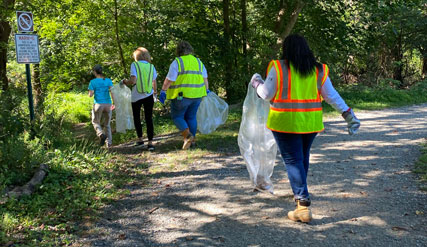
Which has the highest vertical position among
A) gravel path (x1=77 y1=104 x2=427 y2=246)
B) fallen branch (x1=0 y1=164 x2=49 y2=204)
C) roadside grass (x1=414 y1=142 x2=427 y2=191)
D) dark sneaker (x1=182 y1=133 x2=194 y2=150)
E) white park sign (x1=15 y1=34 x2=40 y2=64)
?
white park sign (x1=15 y1=34 x2=40 y2=64)

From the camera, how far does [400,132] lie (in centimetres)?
834

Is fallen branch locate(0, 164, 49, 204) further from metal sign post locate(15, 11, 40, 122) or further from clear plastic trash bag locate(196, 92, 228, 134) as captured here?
clear plastic trash bag locate(196, 92, 228, 134)

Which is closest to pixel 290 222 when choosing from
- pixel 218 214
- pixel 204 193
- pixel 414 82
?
pixel 218 214

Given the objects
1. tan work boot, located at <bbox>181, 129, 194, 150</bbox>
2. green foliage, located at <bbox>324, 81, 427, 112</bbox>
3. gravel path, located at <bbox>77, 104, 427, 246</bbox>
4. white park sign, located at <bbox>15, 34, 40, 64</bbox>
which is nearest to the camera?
gravel path, located at <bbox>77, 104, 427, 246</bbox>

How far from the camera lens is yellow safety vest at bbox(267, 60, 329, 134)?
12.8ft

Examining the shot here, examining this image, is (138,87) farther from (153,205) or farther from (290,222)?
(290,222)

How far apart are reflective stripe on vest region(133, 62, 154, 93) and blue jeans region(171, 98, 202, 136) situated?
609 mm

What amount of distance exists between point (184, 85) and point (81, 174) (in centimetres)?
228

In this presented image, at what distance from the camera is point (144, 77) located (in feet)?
23.8

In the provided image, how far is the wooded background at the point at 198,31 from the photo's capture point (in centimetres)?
1052

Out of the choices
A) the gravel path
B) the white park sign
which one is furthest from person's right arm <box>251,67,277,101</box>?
the white park sign

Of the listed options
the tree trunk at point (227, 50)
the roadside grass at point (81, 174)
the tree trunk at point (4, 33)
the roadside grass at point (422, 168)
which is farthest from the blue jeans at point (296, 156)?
the tree trunk at point (4, 33)

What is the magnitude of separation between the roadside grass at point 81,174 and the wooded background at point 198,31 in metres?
1.82

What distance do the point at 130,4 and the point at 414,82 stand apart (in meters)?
12.4
